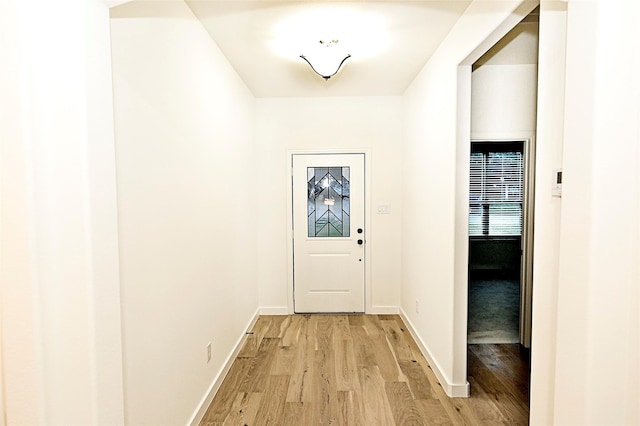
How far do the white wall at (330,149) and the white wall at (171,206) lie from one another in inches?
45.6

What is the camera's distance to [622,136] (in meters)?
1.06

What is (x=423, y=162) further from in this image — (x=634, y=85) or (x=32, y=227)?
(x=32, y=227)

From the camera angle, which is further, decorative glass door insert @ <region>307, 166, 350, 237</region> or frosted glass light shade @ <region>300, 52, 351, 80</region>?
decorative glass door insert @ <region>307, 166, 350, 237</region>

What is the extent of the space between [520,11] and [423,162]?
63.5 inches

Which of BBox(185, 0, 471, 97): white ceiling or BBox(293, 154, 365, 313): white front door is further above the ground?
BBox(185, 0, 471, 97): white ceiling

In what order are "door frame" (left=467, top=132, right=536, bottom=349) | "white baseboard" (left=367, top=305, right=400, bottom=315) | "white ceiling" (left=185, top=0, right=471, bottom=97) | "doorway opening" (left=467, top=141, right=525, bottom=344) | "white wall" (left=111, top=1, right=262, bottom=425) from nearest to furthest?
1. "white wall" (left=111, top=1, right=262, bottom=425)
2. "white ceiling" (left=185, top=0, right=471, bottom=97)
3. "door frame" (left=467, top=132, right=536, bottom=349)
4. "white baseboard" (left=367, top=305, right=400, bottom=315)
5. "doorway opening" (left=467, top=141, right=525, bottom=344)

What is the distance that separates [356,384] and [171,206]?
6.40 feet

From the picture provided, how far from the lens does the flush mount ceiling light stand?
2.64 metres

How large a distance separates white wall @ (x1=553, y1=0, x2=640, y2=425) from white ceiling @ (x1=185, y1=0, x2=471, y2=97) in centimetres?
137

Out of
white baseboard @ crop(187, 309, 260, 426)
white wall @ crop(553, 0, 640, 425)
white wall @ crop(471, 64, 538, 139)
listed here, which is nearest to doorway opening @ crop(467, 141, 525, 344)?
white wall @ crop(471, 64, 538, 139)

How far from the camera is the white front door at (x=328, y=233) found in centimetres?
418

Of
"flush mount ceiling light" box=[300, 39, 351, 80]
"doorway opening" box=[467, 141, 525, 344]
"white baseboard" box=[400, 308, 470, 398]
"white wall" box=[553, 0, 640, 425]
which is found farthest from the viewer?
"doorway opening" box=[467, 141, 525, 344]

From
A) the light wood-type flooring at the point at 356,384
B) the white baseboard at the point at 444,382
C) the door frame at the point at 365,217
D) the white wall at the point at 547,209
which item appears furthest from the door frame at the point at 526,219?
the white wall at the point at 547,209

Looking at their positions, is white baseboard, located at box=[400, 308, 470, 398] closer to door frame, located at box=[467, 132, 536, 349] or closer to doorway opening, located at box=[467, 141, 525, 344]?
door frame, located at box=[467, 132, 536, 349]
